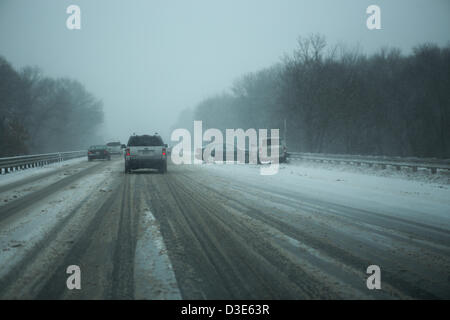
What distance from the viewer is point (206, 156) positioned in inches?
1190

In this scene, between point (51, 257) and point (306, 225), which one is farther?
point (306, 225)

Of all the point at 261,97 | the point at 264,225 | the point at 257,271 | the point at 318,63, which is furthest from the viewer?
the point at 261,97

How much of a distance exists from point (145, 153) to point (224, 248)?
40.8 ft

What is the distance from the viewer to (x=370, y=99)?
129 feet

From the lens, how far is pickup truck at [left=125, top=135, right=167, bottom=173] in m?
16.0

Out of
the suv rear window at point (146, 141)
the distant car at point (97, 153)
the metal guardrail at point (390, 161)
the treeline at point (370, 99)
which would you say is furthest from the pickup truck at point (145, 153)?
the treeline at point (370, 99)

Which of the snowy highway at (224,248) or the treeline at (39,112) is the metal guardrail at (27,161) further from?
the snowy highway at (224,248)

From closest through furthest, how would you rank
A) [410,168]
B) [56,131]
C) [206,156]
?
1. [410,168]
2. [206,156]
3. [56,131]

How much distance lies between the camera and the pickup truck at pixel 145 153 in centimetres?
1602

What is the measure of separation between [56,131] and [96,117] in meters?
16.8

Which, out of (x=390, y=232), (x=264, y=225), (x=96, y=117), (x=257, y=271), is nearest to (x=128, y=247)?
(x=257, y=271)

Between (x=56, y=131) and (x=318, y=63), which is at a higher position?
(x=318, y=63)
